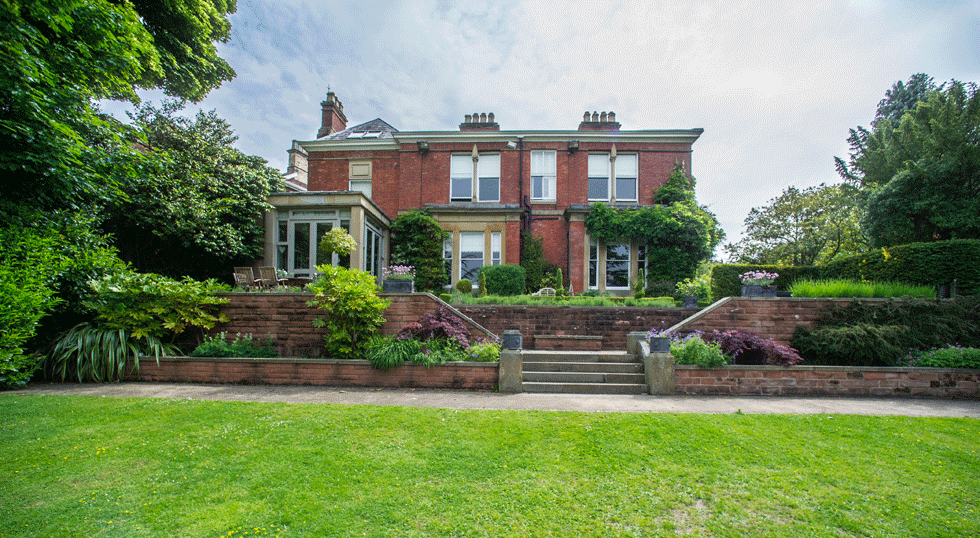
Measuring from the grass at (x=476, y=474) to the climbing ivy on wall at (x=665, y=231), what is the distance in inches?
410

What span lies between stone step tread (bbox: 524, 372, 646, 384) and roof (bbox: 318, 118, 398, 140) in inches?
576

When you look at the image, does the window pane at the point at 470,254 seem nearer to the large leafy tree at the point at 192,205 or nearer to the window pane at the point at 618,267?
the window pane at the point at 618,267

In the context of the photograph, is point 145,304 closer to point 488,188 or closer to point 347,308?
point 347,308

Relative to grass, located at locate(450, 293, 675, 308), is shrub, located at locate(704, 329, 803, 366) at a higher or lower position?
lower

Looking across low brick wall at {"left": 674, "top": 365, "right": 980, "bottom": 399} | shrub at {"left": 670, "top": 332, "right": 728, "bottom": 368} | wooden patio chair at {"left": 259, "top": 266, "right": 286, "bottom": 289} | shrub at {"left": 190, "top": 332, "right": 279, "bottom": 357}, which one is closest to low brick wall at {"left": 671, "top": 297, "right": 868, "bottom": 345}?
shrub at {"left": 670, "top": 332, "right": 728, "bottom": 368}

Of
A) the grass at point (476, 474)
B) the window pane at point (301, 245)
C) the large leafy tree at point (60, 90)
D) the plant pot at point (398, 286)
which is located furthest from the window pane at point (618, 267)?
the large leafy tree at point (60, 90)

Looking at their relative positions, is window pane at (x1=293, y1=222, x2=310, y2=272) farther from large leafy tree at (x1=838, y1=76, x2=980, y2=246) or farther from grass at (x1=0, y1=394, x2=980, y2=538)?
large leafy tree at (x1=838, y1=76, x2=980, y2=246)

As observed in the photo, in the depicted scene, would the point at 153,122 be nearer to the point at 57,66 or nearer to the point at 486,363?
the point at 57,66

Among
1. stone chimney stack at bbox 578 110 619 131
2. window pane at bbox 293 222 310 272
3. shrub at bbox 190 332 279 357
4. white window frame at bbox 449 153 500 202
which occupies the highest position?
stone chimney stack at bbox 578 110 619 131

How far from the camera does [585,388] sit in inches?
283

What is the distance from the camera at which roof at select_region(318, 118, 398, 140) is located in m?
19.0

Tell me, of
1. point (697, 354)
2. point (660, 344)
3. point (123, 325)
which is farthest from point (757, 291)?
point (123, 325)

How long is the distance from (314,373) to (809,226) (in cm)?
2802

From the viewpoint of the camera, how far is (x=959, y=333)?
806cm
